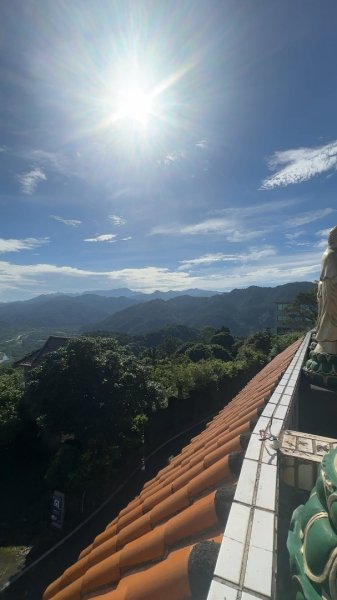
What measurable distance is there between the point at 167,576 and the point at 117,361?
13306mm

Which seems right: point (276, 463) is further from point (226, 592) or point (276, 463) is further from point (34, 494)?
point (34, 494)

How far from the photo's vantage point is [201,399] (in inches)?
848

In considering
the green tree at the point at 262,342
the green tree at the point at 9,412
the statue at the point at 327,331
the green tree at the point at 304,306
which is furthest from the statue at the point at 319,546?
the green tree at the point at 304,306

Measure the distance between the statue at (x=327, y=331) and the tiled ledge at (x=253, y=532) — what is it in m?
3.44

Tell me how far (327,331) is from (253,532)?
5.31 m

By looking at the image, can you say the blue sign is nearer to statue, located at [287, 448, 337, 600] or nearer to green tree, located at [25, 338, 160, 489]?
green tree, located at [25, 338, 160, 489]

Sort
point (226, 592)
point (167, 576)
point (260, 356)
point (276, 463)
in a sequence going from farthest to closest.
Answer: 1. point (260, 356)
2. point (276, 463)
3. point (167, 576)
4. point (226, 592)

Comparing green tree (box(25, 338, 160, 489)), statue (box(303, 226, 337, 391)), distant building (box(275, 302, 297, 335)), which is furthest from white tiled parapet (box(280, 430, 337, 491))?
distant building (box(275, 302, 297, 335))

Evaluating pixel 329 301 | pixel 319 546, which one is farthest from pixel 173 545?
pixel 329 301

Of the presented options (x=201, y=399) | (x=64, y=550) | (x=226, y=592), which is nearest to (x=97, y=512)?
(x=64, y=550)

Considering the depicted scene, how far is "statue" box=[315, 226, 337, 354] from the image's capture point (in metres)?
6.31

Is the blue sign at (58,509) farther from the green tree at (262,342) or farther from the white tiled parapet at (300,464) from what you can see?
the green tree at (262,342)

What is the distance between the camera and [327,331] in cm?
646

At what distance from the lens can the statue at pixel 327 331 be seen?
243 inches
